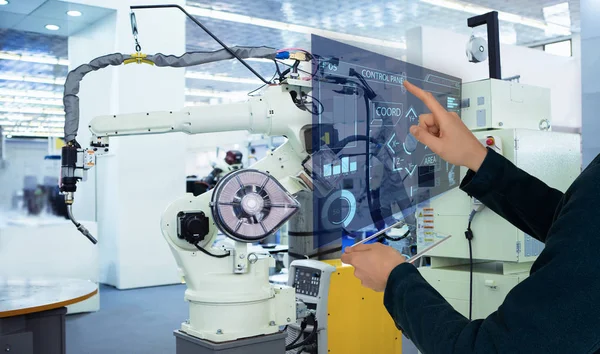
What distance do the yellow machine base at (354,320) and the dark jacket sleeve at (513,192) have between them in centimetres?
229

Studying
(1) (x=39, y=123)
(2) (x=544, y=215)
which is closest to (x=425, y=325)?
(2) (x=544, y=215)

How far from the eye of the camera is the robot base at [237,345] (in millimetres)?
2705

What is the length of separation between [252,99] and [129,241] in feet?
15.9

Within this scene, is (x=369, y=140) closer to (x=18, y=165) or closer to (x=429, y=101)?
(x=429, y=101)

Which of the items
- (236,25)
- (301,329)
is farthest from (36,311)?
(236,25)

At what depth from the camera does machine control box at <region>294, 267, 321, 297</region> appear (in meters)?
3.43

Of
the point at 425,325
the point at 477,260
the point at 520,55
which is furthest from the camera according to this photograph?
the point at 520,55

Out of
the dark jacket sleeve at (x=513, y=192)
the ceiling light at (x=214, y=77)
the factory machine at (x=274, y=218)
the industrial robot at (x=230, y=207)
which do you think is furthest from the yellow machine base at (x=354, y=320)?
the ceiling light at (x=214, y=77)

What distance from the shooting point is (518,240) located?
295 centimetres

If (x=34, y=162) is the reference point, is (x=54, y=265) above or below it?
below

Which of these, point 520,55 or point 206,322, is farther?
point 520,55

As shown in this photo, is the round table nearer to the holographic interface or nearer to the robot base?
the robot base

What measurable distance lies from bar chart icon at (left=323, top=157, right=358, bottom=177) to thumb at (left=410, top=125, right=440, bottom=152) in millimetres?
126

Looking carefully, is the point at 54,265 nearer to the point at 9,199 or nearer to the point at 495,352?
the point at 9,199
